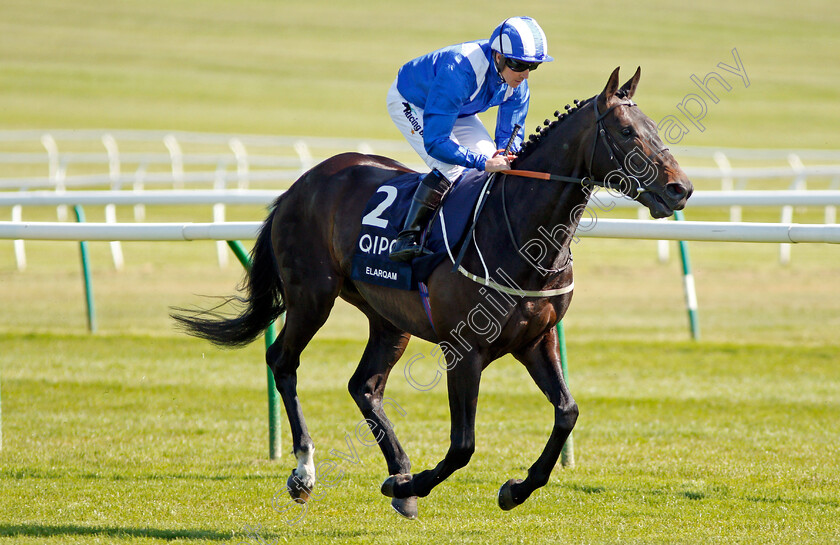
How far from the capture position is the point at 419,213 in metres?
4.35

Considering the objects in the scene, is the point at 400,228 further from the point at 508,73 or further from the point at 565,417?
the point at 565,417

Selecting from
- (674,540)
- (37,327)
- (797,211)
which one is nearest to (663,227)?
(674,540)

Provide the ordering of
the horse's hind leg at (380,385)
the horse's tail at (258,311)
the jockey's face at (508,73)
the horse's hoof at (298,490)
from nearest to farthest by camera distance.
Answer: the jockey's face at (508,73)
the horse's hoof at (298,490)
the horse's hind leg at (380,385)
the horse's tail at (258,311)

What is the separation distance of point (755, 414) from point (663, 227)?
1.92 metres

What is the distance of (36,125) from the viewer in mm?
30219

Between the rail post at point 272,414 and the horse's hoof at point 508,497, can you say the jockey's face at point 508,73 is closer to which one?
the horse's hoof at point 508,497

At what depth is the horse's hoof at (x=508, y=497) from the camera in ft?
13.7

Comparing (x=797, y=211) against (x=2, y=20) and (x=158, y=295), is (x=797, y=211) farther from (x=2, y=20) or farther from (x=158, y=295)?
(x=2, y=20)

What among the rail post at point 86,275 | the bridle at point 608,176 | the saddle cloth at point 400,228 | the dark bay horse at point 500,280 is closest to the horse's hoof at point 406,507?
the dark bay horse at point 500,280

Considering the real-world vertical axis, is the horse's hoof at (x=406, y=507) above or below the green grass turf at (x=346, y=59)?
above

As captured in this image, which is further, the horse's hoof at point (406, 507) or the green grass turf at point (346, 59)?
the green grass turf at point (346, 59)

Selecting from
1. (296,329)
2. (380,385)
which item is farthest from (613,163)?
(296,329)

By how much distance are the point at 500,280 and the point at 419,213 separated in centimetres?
50

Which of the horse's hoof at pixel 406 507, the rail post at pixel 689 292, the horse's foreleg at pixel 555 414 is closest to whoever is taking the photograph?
the horse's foreleg at pixel 555 414
